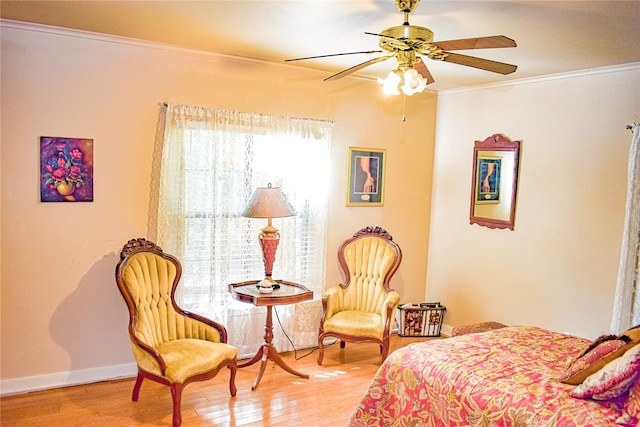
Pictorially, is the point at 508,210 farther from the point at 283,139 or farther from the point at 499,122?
the point at 283,139

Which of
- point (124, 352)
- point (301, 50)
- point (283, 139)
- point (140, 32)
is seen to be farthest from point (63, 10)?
point (124, 352)

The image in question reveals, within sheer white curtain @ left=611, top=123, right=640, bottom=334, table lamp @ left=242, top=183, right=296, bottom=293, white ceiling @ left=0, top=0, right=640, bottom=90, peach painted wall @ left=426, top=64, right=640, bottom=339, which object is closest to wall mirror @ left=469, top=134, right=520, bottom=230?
peach painted wall @ left=426, top=64, right=640, bottom=339

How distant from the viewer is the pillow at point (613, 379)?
2100 millimetres

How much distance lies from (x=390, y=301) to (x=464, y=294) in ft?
3.91

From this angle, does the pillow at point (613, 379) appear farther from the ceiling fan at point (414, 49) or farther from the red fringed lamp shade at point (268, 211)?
the red fringed lamp shade at point (268, 211)

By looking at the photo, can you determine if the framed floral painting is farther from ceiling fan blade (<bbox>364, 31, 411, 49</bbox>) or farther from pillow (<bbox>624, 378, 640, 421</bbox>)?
pillow (<bbox>624, 378, 640, 421</bbox>)

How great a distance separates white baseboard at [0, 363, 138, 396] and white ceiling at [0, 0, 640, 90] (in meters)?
2.58

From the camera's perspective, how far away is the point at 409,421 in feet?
8.70

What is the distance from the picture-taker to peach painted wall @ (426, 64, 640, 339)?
3.90 meters

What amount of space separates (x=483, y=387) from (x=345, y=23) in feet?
7.49

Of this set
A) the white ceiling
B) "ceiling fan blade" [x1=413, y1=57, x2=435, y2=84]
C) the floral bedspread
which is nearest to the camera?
the floral bedspread

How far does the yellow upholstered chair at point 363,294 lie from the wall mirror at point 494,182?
39.3 inches

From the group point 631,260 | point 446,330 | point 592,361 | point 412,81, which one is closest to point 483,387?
point 592,361

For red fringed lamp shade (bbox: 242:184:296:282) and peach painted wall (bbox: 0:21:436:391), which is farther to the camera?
red fringed lamp shade (bbox: 242:184:296:282)
